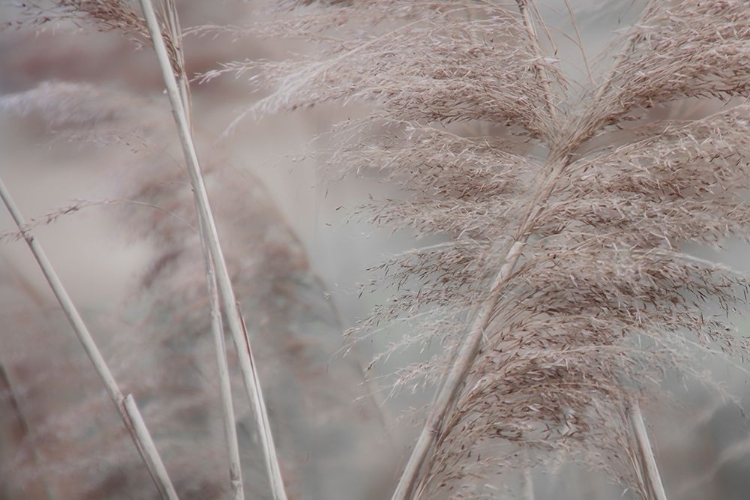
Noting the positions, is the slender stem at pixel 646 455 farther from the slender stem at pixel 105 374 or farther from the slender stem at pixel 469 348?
the slender stem at pixel 105 374

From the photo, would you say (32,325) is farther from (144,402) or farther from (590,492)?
(590,492)

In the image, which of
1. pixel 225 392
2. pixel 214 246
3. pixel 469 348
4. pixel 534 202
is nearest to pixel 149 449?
pixel 225 392

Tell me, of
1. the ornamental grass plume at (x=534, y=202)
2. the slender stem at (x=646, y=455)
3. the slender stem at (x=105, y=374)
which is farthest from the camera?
the slender stem at (x=105, y=374)

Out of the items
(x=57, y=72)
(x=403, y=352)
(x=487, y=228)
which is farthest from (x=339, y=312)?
(x=57, y=72)

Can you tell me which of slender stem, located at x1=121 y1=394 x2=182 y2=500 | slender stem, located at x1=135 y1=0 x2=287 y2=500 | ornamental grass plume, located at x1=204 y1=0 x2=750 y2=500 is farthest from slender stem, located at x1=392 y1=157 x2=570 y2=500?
slender stem, located at x1=121 y1=394 x2=182 y2=500

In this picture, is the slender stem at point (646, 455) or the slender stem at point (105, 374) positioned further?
the slender stem at point (105, 374)

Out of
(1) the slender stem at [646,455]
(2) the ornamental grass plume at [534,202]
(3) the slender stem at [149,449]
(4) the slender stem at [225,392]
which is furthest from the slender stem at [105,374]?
(1) the slender stem at [646,455]
